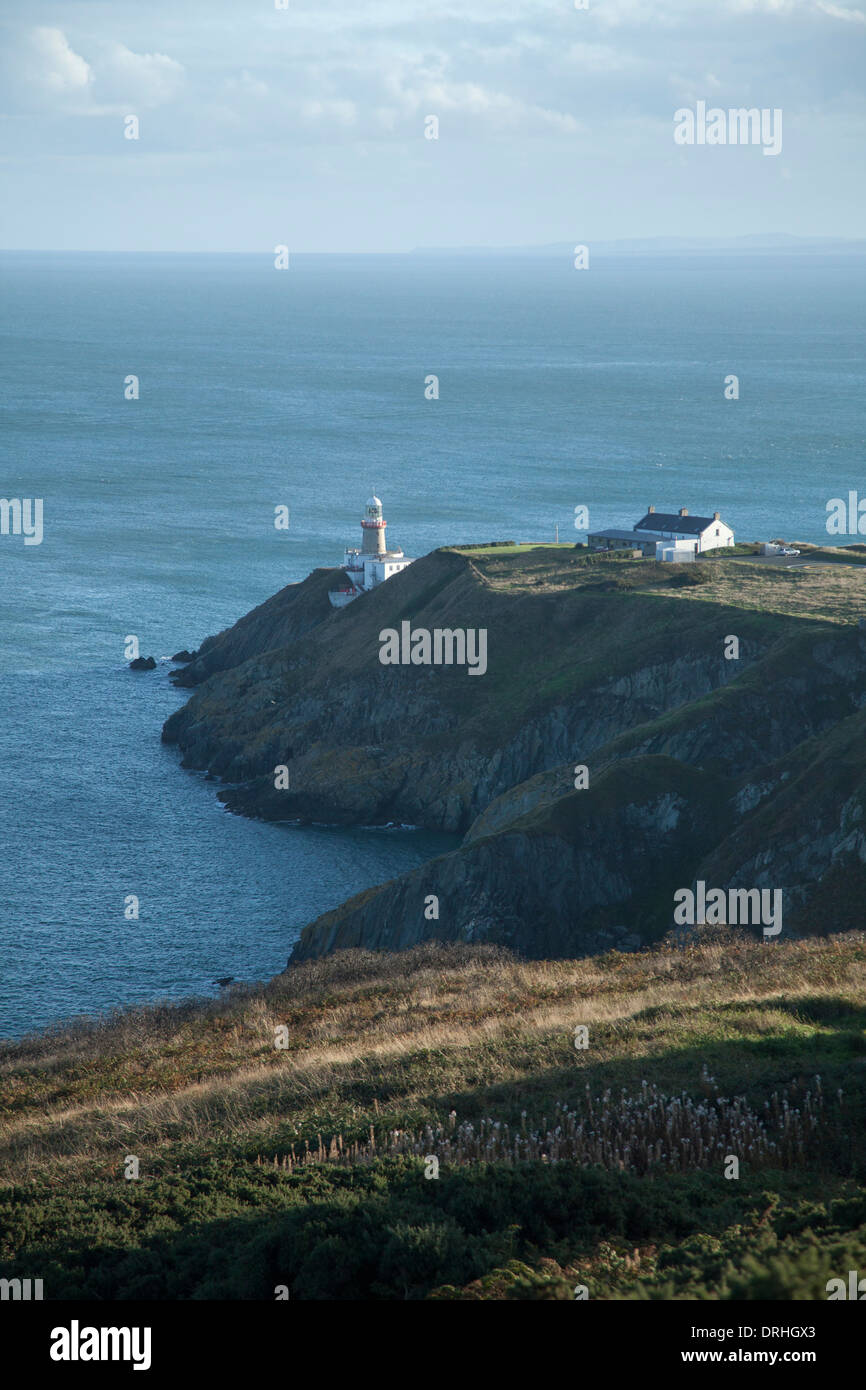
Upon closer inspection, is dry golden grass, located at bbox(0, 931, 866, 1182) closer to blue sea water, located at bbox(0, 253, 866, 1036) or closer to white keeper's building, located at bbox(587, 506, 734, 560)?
blue sea water, located at bbox(0, 253, 866, 1036)

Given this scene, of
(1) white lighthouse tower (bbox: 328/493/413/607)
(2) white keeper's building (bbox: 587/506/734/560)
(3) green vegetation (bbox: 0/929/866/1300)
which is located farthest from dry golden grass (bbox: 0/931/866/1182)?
(1) white lighthouse tower (bbox: 328/493/413/607)

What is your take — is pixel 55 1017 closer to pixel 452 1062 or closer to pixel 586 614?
pixel 452 1062

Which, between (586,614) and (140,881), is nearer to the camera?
(140,881)

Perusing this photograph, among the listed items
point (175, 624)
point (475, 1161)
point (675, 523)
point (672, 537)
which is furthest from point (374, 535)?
point (475, 1161)

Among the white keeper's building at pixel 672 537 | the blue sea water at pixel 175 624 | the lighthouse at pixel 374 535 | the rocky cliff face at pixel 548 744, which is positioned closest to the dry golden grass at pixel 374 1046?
the rocky cliff face at pixel 548 744

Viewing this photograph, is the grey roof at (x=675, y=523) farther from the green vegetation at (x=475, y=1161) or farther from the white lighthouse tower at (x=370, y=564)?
the green vegetation at (x=475, y=1161)
